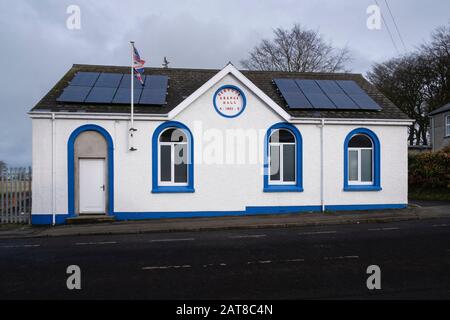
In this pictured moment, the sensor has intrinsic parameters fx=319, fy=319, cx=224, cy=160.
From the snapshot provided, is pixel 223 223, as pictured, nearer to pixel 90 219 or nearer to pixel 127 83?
pixel 90 219

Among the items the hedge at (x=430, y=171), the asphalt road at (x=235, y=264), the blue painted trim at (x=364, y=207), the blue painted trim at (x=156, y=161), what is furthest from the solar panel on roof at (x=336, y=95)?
the hedge at (x=430, y=171)

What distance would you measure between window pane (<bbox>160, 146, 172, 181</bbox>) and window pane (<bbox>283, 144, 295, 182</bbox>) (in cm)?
494

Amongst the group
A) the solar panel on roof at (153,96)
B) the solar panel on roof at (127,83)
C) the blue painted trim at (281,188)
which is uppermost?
the solar panel on roof at (127,83)

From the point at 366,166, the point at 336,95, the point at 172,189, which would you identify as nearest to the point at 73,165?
the point at 172,189

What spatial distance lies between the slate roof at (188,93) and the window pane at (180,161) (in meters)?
1.61

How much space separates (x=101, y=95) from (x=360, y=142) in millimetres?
11435

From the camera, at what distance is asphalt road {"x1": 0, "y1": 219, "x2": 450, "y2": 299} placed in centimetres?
Answer: 512

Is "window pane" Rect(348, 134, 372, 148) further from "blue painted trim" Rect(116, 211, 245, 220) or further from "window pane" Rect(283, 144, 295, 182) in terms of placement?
"blue painted trim" Rect(116, 211, 245, 220)

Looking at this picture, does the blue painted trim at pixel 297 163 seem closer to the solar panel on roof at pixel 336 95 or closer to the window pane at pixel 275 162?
the window pane at pixel 275 162

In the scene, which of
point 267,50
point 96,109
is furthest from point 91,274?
point 267,50

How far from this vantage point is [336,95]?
50.0 ft

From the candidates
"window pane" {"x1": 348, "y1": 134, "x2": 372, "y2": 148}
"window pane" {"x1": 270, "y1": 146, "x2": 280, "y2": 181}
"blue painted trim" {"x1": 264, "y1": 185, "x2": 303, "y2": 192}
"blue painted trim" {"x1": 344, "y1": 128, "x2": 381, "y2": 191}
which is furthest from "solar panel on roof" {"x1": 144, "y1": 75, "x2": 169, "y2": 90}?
"window pane" {"x1": 348, "y1": 134, "x2": 372, "y2": 148}

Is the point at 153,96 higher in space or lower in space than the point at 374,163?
higher

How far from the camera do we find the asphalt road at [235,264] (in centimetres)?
512
